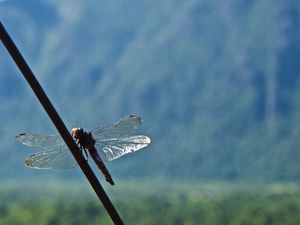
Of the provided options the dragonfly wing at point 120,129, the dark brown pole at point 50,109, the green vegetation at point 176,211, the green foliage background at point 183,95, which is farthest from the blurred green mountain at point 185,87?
the dark brown pole at point 50,109

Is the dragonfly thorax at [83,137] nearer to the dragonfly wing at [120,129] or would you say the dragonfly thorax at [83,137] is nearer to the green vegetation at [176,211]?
the dragonfly wing at [120,129]

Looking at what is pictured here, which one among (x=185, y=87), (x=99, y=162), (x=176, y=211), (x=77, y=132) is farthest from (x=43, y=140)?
(x=185, y=87)

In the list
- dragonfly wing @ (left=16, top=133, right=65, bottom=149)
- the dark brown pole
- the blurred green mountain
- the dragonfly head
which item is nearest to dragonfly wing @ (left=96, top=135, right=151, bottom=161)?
dragonfly wing @ (left=16, top=133, right=65, bottom=149)

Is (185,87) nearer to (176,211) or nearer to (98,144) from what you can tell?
(176,211)

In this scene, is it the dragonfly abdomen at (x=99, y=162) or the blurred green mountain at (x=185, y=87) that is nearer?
the dragonfly abdomen at (x=99, y=162)

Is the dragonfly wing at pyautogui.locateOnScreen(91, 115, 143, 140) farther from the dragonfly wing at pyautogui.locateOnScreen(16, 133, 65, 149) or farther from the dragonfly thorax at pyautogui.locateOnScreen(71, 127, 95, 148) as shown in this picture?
the dragonfly thorax at pyautogui.locateOnScreen(71, 127, 95, 148)

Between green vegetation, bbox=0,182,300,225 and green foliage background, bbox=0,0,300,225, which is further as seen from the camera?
green foliage background, bbox=0,0,300,225
